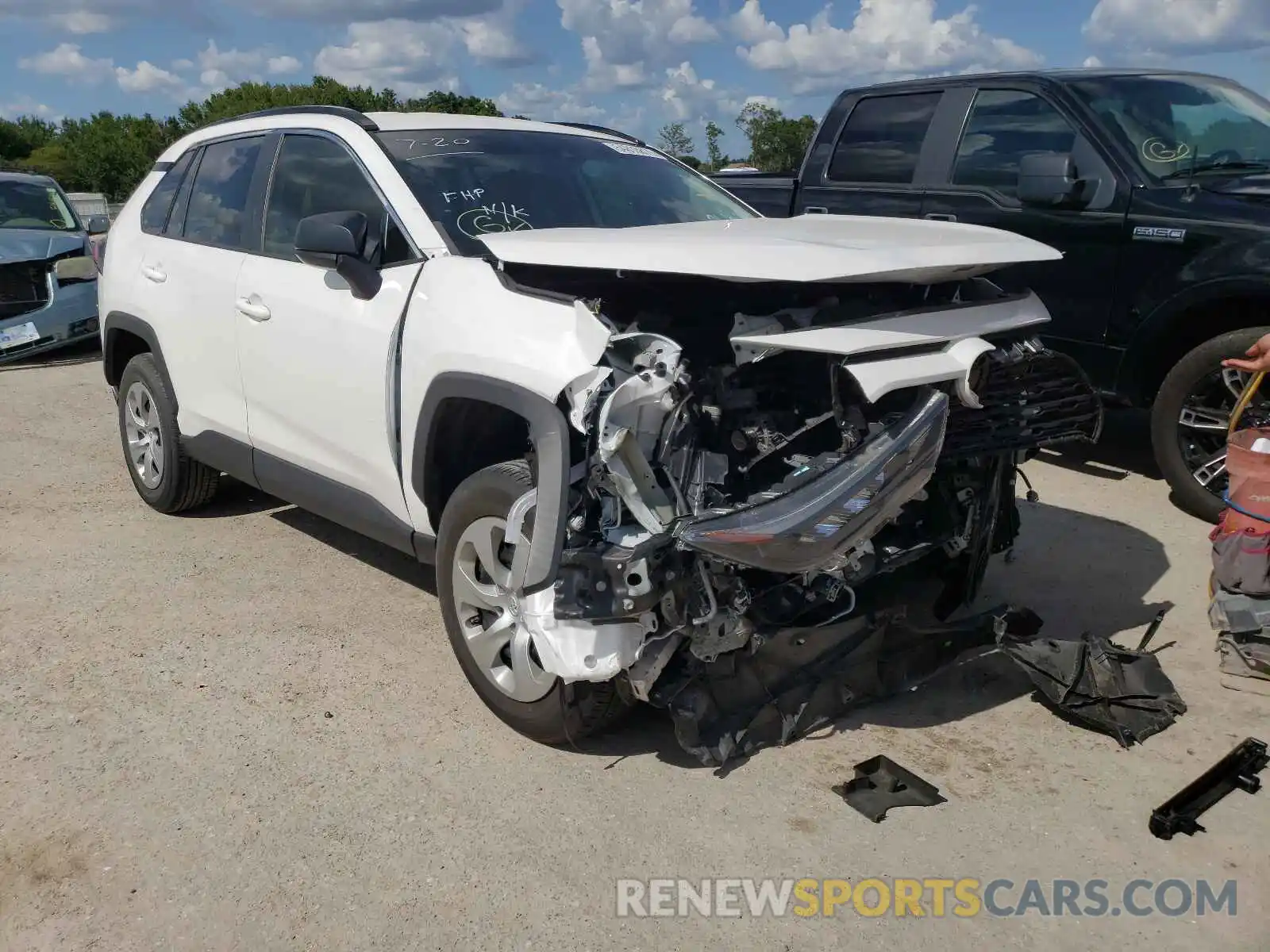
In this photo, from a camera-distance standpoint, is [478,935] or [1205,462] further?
[1205,462]

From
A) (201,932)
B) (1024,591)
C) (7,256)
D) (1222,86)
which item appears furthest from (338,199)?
(7,256)

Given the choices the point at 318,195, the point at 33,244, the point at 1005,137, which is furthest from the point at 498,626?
the point at 33,244

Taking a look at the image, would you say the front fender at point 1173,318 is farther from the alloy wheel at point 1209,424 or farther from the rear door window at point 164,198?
the rear door window at point 164,198

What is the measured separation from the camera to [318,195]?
4.35 m

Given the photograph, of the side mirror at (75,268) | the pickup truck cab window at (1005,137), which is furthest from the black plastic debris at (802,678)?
the side mirror at (75,268)

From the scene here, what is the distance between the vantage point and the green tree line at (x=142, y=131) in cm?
5972

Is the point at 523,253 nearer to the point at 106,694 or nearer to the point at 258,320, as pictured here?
the point at 258,320

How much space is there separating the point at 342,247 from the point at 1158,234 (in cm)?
414

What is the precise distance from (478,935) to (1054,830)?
164cm

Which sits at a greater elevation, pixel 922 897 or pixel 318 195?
pixel 318 195

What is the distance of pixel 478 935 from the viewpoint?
8.79 feet

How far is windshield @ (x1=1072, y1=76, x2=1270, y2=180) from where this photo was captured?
18.8 feet

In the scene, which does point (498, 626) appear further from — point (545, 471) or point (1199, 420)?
point (1199, 420)

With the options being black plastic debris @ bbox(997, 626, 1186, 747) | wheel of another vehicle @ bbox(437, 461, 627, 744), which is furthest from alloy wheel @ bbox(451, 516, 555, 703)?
black plastic debris @ bbox(997, 626, 1186, 747)
